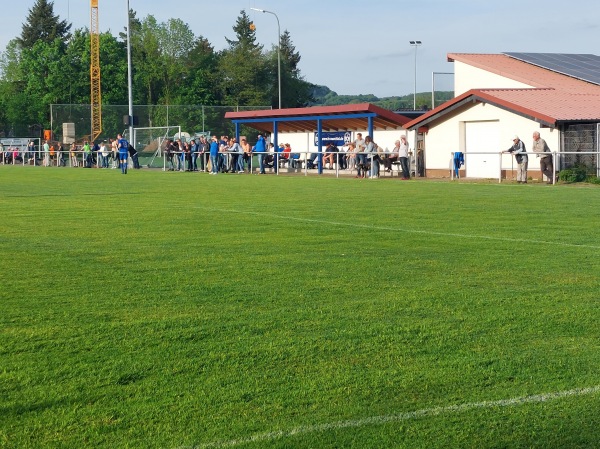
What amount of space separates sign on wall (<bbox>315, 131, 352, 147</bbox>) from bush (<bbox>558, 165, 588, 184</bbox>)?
47.7ft

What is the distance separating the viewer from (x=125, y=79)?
108 metres

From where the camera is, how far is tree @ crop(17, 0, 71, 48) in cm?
14112

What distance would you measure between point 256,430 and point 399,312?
10.4 ft

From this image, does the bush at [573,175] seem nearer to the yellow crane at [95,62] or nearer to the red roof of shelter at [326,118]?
the red roof of shelter at [326,118]

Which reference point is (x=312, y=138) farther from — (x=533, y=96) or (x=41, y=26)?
(x=41, y=26)

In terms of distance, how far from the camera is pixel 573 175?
29.9 m

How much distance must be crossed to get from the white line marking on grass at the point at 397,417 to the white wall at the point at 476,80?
33744 mm

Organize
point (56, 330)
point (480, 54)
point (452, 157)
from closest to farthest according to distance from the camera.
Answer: point (56, 330)
point (452, 157)
point (480, 54)

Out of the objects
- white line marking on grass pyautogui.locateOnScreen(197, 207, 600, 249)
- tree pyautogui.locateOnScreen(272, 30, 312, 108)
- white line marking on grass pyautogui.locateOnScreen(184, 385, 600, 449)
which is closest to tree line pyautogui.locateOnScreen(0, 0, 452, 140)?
tree pyautogui.locateOnScreen(272, 30, 312, 108)

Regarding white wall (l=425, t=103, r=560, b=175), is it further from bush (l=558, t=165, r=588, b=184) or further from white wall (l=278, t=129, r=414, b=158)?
white wall (l=278, t=129, r=414, b=158)

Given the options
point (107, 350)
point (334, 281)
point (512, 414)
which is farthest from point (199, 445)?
point (334, 281)

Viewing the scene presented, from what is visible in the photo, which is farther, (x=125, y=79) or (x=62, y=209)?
(x=125, y=79)

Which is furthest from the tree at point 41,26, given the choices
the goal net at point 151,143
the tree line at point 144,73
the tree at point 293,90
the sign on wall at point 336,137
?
the sign on wall at point 336,137

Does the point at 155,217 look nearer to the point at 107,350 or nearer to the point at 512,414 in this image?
the point at 107,350
